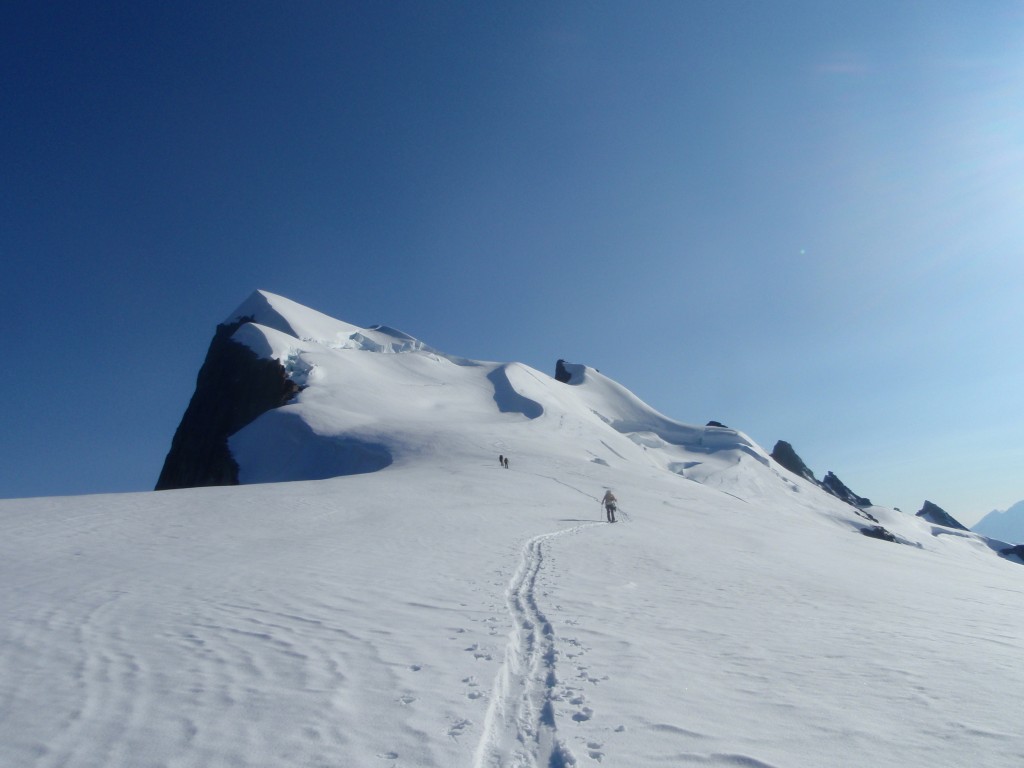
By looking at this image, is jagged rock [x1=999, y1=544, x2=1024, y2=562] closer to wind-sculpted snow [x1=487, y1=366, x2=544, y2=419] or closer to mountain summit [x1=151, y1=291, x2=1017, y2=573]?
mountain summit [x1=151, y1=291, x2=1017, y2=573]

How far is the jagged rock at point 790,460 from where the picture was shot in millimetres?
99775

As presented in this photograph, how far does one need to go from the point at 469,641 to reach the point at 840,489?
10665cm

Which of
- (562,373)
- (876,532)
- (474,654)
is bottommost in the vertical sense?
(474,654)

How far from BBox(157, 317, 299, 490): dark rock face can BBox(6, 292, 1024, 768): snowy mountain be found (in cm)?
3110

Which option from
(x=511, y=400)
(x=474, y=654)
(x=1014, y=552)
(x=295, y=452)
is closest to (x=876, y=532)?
(x=511, y=400)

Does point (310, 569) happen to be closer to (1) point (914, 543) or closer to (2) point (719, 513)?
(2) point (719, 513)

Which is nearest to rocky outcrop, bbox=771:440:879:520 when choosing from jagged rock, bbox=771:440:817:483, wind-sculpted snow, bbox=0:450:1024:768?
jagged rock, bbox=771:440:817:483

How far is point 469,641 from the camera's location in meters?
7.77

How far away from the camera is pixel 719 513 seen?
31.1 meters

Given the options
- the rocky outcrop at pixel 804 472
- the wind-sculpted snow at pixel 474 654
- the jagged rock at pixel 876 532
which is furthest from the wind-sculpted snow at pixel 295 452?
the rocky outcrop at pixel 804 472

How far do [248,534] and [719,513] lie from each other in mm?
22590

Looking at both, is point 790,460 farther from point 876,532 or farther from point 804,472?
point 876,532

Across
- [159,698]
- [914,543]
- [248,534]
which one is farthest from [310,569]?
[914,543]

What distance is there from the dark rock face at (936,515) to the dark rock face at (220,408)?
109 metres
